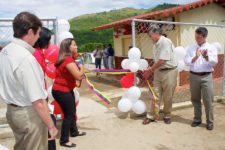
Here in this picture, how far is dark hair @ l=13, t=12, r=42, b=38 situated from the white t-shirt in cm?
6

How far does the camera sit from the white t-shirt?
214cm

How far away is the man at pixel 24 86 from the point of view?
2158 millimetres

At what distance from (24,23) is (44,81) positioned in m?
0.76

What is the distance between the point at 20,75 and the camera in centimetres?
215

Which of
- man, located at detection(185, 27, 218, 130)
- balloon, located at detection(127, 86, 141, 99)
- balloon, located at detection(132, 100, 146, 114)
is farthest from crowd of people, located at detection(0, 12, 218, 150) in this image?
balloon, located at detection(127, 86, 141, 99)

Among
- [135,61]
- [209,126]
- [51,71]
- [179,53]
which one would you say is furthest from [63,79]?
[209,126]

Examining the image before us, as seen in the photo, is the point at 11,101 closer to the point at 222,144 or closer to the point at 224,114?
the point at 222,144

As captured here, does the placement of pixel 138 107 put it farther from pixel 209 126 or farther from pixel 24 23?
pixel 24 23

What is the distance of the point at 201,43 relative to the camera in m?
4.82

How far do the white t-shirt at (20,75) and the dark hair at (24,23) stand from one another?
0.06 metres

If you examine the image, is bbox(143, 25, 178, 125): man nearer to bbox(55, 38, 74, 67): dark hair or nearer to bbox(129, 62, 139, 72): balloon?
bbox(129, 62, 139, 72): balloon

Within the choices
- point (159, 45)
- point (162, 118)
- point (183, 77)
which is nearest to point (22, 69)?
point (159, 45)

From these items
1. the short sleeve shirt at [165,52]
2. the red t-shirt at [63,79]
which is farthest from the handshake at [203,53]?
the red t-shirt at [63,79]

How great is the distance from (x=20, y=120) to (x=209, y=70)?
3.51m
